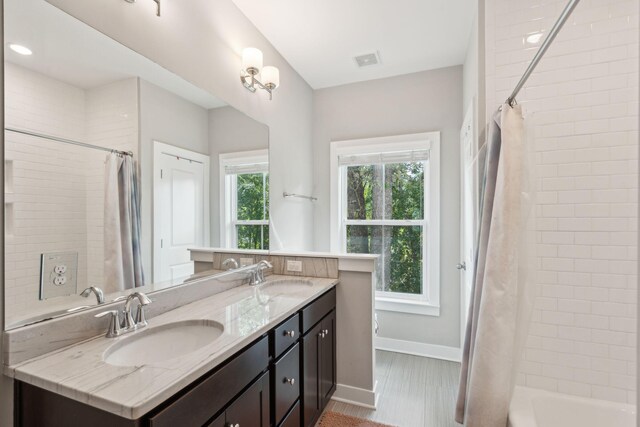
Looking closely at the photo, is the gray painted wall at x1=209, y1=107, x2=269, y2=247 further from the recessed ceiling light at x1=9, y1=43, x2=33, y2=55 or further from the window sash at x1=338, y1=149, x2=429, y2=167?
the window sash at x1=338, y1=149, x2=429, y2=167

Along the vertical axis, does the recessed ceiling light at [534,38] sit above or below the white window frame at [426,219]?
Answer: above

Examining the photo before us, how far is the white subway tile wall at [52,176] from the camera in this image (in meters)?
0.93

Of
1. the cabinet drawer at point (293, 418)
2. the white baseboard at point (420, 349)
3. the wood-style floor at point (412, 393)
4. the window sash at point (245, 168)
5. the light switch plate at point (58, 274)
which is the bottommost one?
the wood-style floor at point (412, 393)

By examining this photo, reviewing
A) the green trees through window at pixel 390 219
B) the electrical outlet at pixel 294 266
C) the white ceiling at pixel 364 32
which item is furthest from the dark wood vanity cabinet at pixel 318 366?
the white ceiling at pixel 364 32

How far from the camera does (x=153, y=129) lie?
1.39 m

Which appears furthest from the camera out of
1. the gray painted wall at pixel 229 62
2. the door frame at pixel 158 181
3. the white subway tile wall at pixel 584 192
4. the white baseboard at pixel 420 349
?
the white baseboard at pixel 420 349

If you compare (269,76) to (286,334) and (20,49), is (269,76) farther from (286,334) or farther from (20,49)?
(286,334)

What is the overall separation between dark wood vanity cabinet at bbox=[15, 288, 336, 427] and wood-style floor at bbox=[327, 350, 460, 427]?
1.21 ft

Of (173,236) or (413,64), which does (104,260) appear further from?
(413,64)

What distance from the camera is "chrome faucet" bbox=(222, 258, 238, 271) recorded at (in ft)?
6.08

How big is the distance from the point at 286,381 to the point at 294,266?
2.89 feet

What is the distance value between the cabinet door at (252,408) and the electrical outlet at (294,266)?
96 cm

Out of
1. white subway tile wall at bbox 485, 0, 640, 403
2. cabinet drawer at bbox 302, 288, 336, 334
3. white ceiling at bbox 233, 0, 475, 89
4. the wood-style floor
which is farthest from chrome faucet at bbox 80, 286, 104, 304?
white subway tile wall at bbox 485, 0, 640, 403

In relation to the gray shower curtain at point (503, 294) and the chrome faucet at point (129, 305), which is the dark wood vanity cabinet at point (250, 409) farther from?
the gray shower curtain at point (503, 294)
